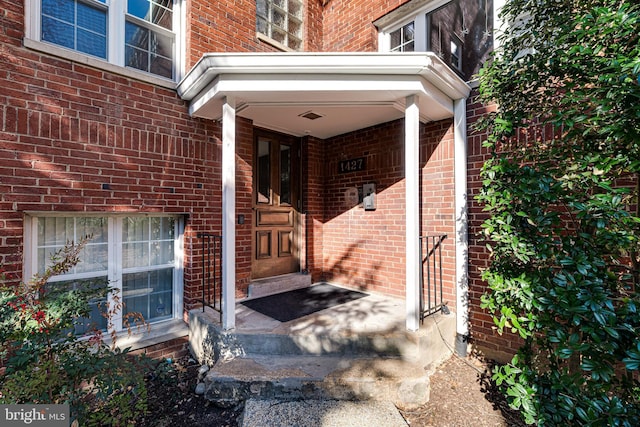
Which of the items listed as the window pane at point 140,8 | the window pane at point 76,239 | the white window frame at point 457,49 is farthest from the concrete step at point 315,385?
the window pane at point 140,8

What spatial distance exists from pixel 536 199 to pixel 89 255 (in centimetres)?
401

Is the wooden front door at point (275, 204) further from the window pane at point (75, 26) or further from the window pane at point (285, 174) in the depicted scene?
the window pane at point (75, 26)

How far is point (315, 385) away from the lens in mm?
2521

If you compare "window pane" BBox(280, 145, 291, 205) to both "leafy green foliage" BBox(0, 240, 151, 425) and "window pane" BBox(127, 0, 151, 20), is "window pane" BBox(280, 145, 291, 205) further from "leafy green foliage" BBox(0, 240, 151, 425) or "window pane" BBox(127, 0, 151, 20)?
"leafy green foliage" BBox(0, 240, 151, 425)

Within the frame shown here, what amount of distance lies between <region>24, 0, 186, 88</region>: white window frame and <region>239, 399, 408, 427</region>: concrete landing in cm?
341

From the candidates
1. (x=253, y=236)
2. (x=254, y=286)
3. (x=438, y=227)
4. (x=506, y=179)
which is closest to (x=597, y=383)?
(x=506, y=179)

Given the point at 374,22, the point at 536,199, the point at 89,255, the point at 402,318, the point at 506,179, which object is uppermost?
the point at 374,22

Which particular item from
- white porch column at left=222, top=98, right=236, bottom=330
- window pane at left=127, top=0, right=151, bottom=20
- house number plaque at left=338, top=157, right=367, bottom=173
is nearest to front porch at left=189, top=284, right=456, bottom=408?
white porch column at left=222, top=98, right=236, bottom=330

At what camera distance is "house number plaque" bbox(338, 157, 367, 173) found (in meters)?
4.53

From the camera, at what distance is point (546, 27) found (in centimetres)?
233

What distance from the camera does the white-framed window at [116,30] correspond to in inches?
112

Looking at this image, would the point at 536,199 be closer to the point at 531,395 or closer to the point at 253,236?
the point at 531,395

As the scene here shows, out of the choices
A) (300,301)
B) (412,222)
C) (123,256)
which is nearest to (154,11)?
(123,256)

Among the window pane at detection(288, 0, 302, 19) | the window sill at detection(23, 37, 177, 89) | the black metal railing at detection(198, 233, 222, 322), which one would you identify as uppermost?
the window pane at detection(288, 0, 302, 19)
